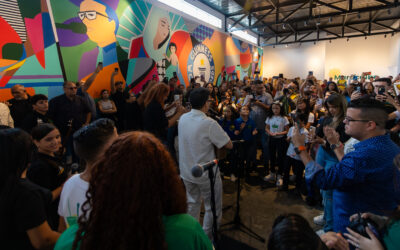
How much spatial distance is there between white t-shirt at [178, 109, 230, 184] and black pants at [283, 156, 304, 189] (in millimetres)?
1865

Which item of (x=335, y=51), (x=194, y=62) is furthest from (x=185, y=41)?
(x=335, y=51)

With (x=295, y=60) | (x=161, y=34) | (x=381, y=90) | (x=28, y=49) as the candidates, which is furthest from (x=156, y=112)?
(x=295, y=60)

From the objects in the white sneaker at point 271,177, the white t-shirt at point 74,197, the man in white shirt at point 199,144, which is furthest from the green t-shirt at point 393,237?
the white sneaker at point 271,177

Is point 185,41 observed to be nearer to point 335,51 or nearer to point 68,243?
point 68,243

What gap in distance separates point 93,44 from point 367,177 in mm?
5315

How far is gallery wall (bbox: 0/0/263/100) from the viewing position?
3.61 metres

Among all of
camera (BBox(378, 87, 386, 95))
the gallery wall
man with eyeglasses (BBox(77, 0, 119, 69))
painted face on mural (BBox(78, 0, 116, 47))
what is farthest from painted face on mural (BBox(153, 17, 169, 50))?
camera (BBox(378, 87, 386, 95))

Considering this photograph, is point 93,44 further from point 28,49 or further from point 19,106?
point 19,106

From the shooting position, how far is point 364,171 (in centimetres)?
129

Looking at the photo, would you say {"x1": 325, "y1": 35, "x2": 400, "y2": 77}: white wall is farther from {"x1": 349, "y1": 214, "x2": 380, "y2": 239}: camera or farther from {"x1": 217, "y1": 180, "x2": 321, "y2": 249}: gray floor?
{"x1": 349, "y1": 214, "x2": 380, "y2": 239}: camera

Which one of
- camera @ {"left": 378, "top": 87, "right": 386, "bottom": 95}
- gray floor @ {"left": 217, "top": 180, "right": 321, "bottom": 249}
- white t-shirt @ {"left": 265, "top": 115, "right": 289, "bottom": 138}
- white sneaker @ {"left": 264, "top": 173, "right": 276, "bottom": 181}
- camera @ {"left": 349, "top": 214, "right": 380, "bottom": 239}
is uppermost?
camera @ {"left": 378, "top": 87, "right": 386, "bottom": 95}

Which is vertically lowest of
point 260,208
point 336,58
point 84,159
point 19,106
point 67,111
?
point 260,208

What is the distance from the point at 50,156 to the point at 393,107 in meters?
4.15

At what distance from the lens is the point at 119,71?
17.7ft
